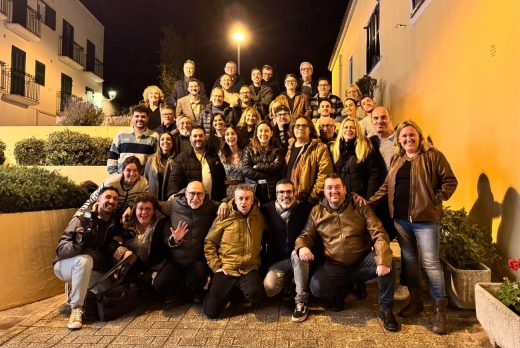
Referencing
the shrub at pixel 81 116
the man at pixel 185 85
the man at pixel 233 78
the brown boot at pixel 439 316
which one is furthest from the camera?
the shrub at pixel 81 116

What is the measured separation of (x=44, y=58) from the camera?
19219 millimetres

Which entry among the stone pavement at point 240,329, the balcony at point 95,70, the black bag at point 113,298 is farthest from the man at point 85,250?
the balcony at point 95,70

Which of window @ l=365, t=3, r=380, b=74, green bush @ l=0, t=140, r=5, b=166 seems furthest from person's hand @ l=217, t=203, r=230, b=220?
window @ l=365, t=3, r=380, b=74

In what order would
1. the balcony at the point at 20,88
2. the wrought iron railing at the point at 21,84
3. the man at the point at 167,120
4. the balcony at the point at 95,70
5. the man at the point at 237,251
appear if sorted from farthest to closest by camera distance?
the balcony at the point at 95,70
the wrought iron railing at the point at 21,84
the balcony at the point at 20,88
the man at the point at 167,120
the man at the point at 237,251

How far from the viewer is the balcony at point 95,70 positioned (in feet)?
80.0

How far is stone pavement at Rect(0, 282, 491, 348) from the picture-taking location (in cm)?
375

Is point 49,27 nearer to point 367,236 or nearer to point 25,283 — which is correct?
point 25,283

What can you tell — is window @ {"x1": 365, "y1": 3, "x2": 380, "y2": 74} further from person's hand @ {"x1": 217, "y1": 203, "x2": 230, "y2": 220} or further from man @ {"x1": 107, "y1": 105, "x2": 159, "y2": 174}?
person's hand @ {"x1": 217, "y1": 203, "x2": 230, "y2": 220}

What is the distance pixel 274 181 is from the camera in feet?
16.7

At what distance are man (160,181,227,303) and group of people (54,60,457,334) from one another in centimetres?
1

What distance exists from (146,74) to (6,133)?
63.6 ft

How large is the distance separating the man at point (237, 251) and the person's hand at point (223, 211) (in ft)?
0.13

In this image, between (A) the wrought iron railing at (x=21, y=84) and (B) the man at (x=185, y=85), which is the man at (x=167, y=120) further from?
(A) the wrought iron railing at (x=21, y=84)

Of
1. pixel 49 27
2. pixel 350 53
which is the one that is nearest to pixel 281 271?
pixel 350 53
